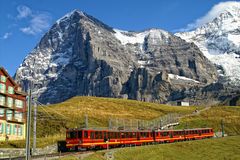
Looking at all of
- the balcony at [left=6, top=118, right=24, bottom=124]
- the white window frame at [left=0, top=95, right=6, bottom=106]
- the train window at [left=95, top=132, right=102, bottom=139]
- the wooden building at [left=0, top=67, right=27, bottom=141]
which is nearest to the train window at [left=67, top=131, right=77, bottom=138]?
the train window at [left=95, top=132, right=102, bottom=139]

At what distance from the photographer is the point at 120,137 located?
2783 inches

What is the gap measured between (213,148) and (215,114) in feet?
226

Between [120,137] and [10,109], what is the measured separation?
89.5ft

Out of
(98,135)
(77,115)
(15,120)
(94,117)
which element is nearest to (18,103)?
(15,120)

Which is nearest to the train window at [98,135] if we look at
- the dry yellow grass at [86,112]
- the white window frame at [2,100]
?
the dry yellow grass at [86,112]

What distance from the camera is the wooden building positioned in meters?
79.1

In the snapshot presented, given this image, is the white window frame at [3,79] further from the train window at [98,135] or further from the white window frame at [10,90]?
the train window at [98,135]

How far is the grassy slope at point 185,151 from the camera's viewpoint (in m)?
60.1

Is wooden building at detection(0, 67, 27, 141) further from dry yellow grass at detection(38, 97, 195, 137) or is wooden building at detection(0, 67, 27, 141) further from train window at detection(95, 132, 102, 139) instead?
train window at detection(95, 132, 102, 139)

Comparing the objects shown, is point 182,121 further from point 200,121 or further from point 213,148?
point 213,148

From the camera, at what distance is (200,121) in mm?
124375

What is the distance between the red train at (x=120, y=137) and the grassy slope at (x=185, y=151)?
427 centimetres

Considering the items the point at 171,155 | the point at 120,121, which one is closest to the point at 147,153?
the point at 171,155

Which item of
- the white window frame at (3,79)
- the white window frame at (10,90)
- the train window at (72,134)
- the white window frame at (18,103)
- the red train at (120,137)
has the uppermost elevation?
the white window frame at (3,79)
